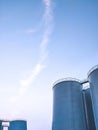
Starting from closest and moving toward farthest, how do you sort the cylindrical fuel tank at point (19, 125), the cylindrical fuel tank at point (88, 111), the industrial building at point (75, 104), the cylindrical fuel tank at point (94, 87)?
the cylindrical fuel tank at point (94, 87) → the industrial building at point (75, 104) → the cylindrical fuel tank at point (88, 111) → the cylindrical fuel tank at point (19, 125)

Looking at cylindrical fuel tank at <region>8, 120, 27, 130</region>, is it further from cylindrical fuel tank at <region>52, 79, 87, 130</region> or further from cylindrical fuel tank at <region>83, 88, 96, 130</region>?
cylindrical fuel tank at <region>83, 88, 96, 130</region>

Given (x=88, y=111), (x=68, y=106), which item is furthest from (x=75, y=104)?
(x=88, y=111)

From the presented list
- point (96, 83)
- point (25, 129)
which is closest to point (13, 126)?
point (25, 129)

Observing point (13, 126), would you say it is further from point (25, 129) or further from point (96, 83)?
point (96, 83)

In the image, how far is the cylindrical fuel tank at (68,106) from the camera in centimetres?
1794

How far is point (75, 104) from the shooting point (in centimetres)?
1905

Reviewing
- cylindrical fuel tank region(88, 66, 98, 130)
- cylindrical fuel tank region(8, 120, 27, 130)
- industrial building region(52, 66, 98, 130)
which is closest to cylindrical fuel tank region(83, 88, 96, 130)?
industrial building region(52, 66, 98, 130)

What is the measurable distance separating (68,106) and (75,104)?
842mm

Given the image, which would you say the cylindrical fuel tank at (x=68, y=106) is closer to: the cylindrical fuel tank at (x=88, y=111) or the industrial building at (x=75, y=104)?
the industrial building at (x=75, y=104)

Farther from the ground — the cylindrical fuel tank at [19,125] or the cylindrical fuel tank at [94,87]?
the cylindrical fuel tank at [94,87]

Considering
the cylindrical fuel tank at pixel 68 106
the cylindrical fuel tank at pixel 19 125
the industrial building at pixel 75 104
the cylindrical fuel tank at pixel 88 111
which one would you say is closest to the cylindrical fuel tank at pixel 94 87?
the industrial building at pixel 75 104

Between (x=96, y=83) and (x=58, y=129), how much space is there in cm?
635

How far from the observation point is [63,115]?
18.5 m

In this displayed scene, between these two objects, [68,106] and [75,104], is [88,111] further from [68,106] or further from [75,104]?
[68,106]
